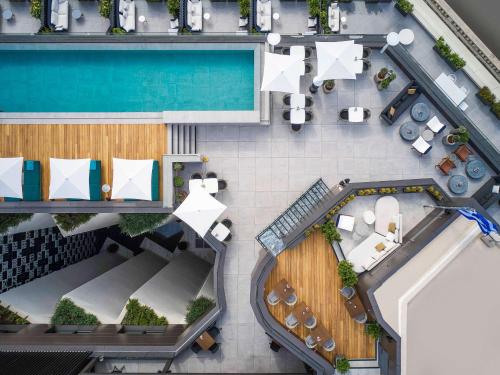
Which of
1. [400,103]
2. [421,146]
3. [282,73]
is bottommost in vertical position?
[421,146]

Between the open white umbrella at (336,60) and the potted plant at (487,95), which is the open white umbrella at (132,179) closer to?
the open white umbrella at (336,60)

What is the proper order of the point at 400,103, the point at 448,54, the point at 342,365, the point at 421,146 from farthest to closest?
the point at 448,54 < the point at 400,103 < the point at 421,146 < the point at 342,365

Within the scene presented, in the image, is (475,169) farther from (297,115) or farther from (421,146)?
(297,115)

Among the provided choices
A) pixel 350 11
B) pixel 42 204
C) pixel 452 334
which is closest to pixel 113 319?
pixel 42 204

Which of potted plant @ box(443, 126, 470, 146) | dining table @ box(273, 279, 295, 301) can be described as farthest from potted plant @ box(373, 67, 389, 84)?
dining table @ box(273, 279, 295, 301)

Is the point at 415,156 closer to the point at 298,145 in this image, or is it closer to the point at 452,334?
the point at 298,145

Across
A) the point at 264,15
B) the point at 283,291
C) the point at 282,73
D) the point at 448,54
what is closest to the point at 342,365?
the point at 283,291

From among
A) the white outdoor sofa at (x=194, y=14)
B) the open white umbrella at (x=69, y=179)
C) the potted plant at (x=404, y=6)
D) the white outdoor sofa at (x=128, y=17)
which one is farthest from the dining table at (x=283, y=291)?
the potted plant at (x=404, y=6)
